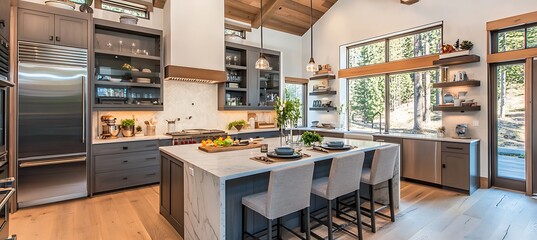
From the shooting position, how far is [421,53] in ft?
17.6

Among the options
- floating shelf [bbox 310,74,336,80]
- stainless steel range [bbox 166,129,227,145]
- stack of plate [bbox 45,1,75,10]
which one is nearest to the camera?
stack of plate [bbox 45,1,75,10]

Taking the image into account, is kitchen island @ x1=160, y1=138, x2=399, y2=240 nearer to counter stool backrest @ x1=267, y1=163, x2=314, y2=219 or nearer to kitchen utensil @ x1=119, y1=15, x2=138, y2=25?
counter stool backrest @ x1=267, y1=163, x2=314, y2=219

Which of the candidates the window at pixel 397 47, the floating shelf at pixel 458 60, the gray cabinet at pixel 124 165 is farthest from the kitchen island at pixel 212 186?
the window at pixel 397 47

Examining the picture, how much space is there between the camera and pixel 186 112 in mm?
5609

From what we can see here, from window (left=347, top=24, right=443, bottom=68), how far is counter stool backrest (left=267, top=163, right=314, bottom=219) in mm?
4519

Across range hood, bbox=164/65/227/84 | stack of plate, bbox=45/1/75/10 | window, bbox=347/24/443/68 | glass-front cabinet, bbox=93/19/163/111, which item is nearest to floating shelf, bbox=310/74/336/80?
window, bbox=347/24/443/68

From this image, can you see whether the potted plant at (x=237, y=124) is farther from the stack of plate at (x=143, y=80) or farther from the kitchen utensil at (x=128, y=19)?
the kitchen utensil at (x=128, y=19)

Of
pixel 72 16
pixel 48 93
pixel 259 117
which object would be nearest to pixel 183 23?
pixel 72 16

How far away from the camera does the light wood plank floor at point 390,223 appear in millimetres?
2881

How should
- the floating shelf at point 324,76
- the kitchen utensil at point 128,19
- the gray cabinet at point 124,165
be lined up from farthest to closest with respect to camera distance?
the floating shelf at point 324,76 → the kitchen utensil at point 128,19 → the gray cabinet at point 124,165

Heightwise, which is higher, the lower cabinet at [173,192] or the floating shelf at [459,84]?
the floating shelf at [459,84]

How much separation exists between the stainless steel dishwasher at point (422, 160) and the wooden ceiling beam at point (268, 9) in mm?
4046

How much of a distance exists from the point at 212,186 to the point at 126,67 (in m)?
3.71

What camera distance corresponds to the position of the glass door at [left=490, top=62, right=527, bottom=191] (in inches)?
169
